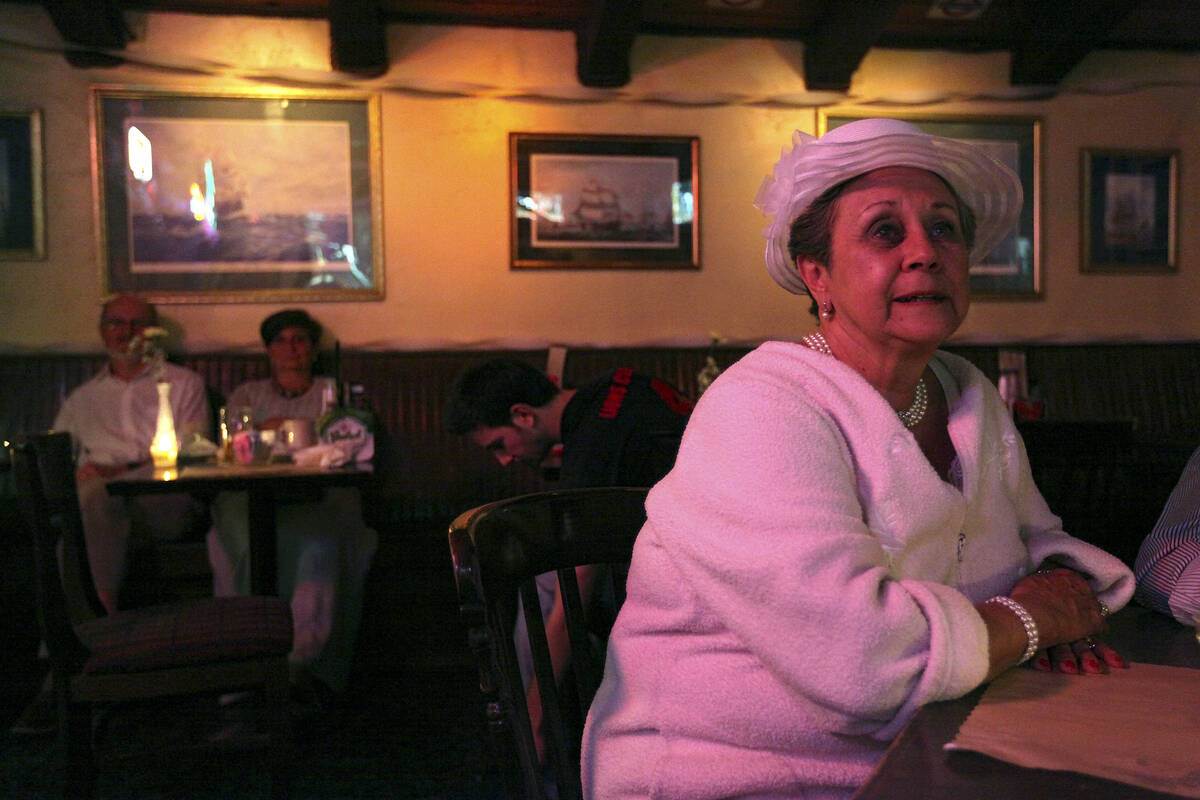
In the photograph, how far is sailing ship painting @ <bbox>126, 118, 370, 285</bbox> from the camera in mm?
5070

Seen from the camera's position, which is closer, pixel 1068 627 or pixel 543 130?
pixel 1068 627

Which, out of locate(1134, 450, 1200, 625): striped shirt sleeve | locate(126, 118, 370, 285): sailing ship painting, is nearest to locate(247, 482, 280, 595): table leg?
locate(126, 118, 370, 285): sailing ship painting

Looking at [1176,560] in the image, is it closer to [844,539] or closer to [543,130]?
[844,539]

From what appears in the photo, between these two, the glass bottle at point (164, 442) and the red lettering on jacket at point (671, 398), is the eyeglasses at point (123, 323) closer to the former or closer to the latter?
the glass bottle at point (164, 442)

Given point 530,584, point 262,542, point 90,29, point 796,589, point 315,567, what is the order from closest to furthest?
point 796,589 → point 530,584 → point 262,542 → point 315,567 → point 90,29

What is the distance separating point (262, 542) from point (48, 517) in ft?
3.07

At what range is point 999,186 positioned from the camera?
4.25 feet

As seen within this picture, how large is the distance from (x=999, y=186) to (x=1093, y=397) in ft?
16.1

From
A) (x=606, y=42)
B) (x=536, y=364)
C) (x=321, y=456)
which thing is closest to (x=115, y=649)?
(x=321, y=456)

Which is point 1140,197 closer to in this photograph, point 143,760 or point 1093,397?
point 1093,397

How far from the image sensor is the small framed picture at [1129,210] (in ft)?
19.2

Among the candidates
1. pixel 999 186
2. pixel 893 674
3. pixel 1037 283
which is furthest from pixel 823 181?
pixel 1037 283

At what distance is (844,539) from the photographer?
3.01ft

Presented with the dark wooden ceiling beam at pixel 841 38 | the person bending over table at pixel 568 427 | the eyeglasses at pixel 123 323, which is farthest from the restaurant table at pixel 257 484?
the dark wooden ceiling beam at pixel 841 38
